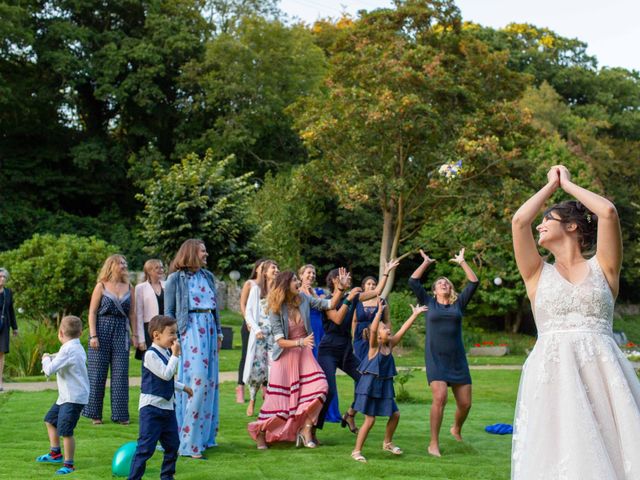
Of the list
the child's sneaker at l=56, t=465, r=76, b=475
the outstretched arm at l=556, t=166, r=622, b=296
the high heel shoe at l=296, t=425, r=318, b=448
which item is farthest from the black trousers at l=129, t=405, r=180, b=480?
the outstretched arm at l=556, t=166, r=622, b=296

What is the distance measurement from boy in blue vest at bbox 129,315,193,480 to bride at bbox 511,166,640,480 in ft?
10.9

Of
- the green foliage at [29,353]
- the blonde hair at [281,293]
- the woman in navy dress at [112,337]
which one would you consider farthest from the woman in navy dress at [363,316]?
the green foliage at [29,353]

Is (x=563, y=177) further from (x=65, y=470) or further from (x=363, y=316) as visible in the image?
(x=363, y=316)

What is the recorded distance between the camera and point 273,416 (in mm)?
9078

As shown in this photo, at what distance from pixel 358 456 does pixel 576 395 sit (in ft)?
14.6

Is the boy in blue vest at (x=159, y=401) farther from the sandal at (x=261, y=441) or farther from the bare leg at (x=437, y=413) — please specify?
the bare leg at (x=437, y=413)

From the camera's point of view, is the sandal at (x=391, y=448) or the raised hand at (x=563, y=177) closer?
the raised hand at (x=563, y=177)

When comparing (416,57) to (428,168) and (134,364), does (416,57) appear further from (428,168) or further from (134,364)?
(134,364)

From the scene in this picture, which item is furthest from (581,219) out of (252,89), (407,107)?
(252,89)

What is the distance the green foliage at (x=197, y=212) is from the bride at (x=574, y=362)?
1969cm

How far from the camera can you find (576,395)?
13.7ft

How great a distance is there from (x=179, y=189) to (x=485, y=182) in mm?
10969

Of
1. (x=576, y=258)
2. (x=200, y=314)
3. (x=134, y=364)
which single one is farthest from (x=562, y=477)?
(x=134, y=364)

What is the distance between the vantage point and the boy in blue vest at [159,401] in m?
6.71
